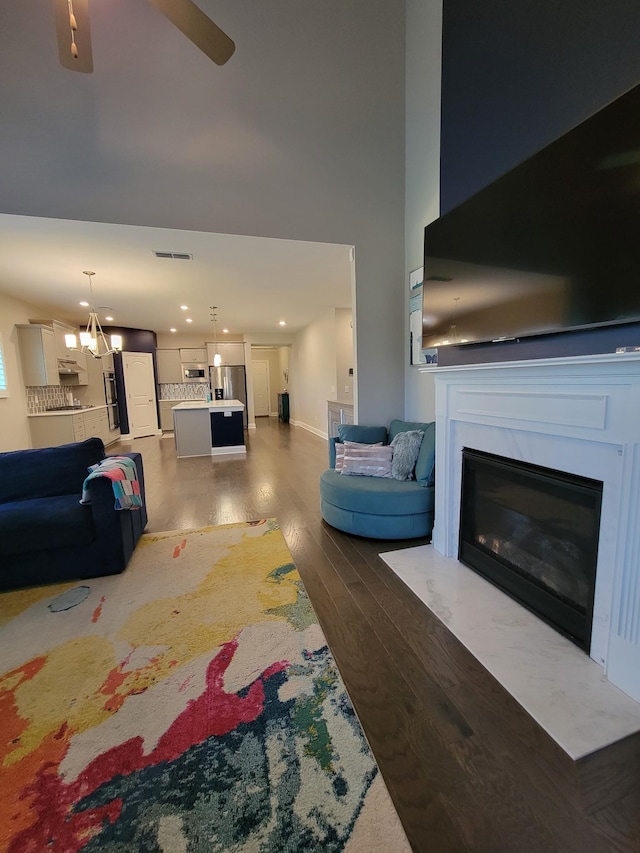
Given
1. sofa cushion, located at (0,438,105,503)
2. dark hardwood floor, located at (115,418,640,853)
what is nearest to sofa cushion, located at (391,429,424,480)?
dark hardwood floor, located at (115,418,640,853)

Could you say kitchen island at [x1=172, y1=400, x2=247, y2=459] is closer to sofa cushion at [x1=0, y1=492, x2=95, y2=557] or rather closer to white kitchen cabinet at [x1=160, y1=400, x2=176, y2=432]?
white kitchen cabinet at [x1=160, y1=400, x2=176, y2=432]

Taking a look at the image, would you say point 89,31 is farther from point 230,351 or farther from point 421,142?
point 230,351

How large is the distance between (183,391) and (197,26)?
8636mm

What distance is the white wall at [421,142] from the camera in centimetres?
306

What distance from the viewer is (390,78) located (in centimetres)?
348

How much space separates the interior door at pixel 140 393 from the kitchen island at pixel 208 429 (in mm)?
2927

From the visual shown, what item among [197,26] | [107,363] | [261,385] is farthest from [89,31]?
[261,385]

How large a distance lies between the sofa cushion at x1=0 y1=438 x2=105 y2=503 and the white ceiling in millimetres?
1962

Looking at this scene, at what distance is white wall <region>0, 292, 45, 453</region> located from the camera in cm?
495

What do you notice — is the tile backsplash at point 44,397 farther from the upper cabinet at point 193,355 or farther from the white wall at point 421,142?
the white wall at point 421,142

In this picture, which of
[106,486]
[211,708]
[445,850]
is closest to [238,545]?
[106,486]

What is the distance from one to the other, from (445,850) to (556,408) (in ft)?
5.46

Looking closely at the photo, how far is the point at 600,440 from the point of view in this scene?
152 centimetres

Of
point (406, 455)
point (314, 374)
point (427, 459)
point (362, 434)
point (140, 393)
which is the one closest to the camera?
point (427, 459)
